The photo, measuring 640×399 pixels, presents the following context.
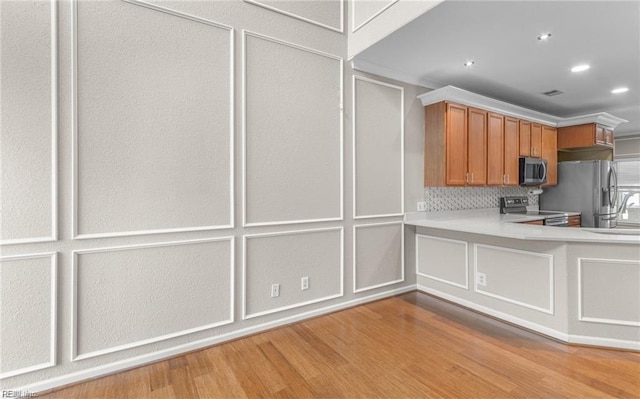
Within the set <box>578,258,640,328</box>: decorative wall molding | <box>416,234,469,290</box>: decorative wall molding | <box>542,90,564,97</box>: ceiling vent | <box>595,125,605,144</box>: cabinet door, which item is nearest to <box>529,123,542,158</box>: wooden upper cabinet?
<box>542,90,564,97</box>: ceiling vent

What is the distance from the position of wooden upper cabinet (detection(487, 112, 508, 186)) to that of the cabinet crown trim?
0.14 meters

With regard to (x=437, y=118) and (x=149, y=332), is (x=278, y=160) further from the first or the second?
(x=437, y=118)

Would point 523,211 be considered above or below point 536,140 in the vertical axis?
below

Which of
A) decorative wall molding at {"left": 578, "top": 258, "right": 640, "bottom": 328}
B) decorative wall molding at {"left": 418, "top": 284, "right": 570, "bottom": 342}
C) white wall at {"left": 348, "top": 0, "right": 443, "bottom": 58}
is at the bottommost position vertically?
decorative wall molding at {"left": 418, "top": 284, "right": 570, "bottom": 342}

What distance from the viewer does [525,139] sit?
4289 mm

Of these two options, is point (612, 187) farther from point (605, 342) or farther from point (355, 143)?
point (355, 143)

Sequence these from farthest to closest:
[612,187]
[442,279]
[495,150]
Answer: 1. [612,187]
2. [495,150]
3. [442,279]

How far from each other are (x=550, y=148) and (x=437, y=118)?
8.34 feet

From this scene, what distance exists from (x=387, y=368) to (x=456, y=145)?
2626 millimetres

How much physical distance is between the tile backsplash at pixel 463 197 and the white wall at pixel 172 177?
37.4 inches

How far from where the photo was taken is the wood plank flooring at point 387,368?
6.03 ft

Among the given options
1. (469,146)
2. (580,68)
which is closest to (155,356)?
(469,146)

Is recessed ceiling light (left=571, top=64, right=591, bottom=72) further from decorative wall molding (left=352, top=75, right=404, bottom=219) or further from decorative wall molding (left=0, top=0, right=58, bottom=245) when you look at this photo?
decorative wall molding (left=0, top=0, right=58, bottom=245)

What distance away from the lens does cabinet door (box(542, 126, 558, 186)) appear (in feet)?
15.1
